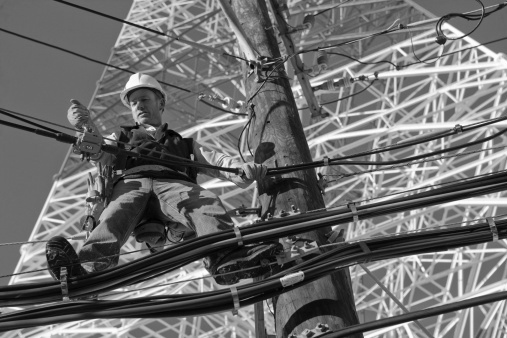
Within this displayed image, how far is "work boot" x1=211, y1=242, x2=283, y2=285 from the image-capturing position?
20.7 ft

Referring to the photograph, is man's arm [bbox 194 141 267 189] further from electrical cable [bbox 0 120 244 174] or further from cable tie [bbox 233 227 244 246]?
cable tie [bbox 233 227 244 246]

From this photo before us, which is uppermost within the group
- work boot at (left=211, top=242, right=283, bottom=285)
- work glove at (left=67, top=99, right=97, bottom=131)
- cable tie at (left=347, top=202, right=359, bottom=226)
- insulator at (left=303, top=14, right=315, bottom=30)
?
insulator at (left=303, top=14, right=315, bottom=30)

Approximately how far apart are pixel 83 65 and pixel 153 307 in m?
25.4

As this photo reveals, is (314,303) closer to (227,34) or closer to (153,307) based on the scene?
(153,307)

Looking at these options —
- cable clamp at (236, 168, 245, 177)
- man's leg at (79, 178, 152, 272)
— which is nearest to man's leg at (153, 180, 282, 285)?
man's leg at (79, 178, 152, 272)

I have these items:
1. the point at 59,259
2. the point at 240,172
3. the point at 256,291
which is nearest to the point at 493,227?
the point at 256,291

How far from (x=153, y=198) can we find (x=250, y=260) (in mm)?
1226

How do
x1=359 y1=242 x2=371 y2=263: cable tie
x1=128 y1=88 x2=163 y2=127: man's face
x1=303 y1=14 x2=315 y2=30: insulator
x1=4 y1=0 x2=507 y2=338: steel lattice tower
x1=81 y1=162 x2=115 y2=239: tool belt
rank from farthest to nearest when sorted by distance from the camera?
x1=4 y1=0 x2=507 y2=338: steel lattice tower < x1=303 y1=14 x2=315 y2=30: insulator < x1=128 y1=88 x2=163 y2=127: man's face < x1=81 y1=162 x2=115 y2=239: tool belt < x1=359 y1=242 x2=371 y2=263: cable tie

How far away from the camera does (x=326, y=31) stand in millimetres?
23797

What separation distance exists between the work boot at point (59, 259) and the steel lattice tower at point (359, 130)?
10075 millimetres

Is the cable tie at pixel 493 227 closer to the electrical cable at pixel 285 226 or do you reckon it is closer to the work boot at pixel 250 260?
the electrical cable at pixel 285 226

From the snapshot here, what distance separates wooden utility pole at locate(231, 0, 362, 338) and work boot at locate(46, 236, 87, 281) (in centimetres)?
117

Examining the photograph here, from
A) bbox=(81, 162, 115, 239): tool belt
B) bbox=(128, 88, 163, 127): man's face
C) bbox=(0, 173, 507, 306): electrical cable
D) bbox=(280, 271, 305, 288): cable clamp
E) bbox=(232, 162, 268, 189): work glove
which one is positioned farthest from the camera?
bbox=(128, 88, 163, 127): man's face

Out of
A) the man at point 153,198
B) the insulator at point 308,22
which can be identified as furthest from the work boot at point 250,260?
the insulator at point 308,22
